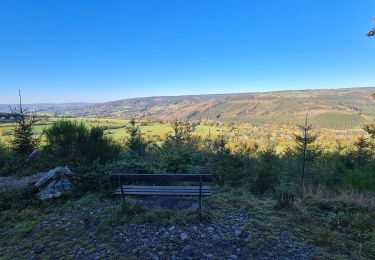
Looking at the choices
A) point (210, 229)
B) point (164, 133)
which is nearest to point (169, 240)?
point (210, 229)

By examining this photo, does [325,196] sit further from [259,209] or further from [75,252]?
[75,252]

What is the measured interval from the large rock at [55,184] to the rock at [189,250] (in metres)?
4.09

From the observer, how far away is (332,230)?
4883 mm

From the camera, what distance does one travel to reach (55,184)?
6.95m

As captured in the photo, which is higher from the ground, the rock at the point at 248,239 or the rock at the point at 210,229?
the rock at the point at 210,229

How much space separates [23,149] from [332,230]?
12.5 m

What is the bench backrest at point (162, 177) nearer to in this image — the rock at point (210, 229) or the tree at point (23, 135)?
the rock at point (210, 229)

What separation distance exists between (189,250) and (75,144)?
24.9 ft

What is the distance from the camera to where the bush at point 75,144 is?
10070 millimetres

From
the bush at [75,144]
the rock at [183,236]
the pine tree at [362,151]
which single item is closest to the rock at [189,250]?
the rock at [183,236]

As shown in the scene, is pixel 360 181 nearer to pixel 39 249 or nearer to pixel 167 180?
pixel 167 180

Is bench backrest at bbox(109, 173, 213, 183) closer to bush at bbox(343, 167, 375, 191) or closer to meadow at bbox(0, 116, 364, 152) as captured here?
bush at bbox(343, 167, 375, 191)

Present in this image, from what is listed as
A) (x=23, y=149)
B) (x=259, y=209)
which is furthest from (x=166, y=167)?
(x=23, y=149)

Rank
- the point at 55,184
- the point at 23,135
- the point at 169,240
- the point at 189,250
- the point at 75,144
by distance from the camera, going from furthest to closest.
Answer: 1. the point at 23,135
2. the point at 75,144
3. the point at 55,184
4. the point at 169,240
5. the point at 189,250
